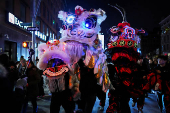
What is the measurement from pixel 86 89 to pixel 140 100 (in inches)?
58.8

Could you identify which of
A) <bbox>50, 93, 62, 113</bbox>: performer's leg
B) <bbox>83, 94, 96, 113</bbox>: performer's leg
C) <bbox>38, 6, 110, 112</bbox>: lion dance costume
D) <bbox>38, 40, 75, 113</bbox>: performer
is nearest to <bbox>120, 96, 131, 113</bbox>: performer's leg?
<bbox>38, 6, 110, 112</bbox>: lion dance costume

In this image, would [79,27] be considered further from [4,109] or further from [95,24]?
[4,109]

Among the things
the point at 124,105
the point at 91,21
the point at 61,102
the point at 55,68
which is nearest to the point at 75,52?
the point at 55,68

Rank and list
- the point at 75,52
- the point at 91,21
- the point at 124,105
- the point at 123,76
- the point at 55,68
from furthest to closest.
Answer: the point at 91,21, the point at 75,52, the point at 123,76, the point at 124,105, the point at 55,68

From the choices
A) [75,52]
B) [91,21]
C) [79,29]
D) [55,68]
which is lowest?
[55,68]

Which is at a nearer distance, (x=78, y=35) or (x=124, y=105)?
(x=124, y=105)

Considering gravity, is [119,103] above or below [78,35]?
below

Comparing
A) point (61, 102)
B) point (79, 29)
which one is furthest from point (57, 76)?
point (79, 29)

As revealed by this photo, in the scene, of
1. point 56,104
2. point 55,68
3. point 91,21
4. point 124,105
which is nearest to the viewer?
point 56,104

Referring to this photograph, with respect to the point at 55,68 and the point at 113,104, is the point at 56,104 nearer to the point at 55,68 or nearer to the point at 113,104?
the point at 55,68

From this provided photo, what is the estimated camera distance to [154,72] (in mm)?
3518

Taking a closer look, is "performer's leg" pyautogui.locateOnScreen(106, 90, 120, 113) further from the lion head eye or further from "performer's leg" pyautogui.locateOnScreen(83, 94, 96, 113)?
the lion head eye

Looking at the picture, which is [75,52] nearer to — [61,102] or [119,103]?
[61,102]

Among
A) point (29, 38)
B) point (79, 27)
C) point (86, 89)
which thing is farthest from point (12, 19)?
Result: point (86, 89)
